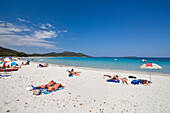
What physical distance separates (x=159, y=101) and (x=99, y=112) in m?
4.06

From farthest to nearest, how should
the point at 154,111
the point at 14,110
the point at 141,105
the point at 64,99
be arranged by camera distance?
the point at 64,99 → the point at 141,105 → the point at 154,111 → the point at 14,110

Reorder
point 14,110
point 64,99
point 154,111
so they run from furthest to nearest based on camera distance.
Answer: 1. point 64,99
2. point 154,111
3. point 14,110

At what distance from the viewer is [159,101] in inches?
221

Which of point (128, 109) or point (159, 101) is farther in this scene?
point (159, 101)

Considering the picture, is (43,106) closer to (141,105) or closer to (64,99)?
(64,99)

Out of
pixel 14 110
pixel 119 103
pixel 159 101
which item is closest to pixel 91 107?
pixel 119 103

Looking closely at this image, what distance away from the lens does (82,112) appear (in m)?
4.34

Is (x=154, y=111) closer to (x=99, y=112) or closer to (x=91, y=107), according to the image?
(x=99, y=112)

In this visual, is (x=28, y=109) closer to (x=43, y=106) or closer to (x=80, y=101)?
(x=43, y=106)

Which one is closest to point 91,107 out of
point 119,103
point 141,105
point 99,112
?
point 99,112

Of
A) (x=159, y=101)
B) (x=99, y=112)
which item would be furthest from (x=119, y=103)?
(x=159, y=101)

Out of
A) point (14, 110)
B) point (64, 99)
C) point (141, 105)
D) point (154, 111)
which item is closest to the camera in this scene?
point (14, 110)

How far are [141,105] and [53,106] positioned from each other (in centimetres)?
477

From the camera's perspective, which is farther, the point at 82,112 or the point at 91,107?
the point at 91,107
